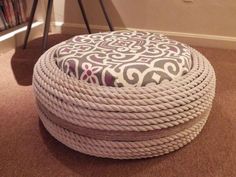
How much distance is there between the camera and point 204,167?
0.93m

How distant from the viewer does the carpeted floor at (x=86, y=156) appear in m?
0.91

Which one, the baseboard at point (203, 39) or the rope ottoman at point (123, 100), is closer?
the rope ottoman at point (123, 100)

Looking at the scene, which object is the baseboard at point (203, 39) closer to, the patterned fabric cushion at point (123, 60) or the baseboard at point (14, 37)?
the baseboard at point (14, 37)

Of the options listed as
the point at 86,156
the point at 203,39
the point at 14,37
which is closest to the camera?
the point at 86,156

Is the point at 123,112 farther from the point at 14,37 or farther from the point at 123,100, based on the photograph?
the point at 14,37

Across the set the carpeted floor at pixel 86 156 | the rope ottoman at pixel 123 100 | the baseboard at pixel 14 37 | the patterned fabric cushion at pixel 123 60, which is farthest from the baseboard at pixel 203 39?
the rope ottoman at pixel 123 100

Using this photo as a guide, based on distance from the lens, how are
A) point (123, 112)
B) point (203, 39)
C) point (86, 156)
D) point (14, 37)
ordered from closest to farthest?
point (123, 112) < point (86, 156) < point (14, 37) < point (203, 39)

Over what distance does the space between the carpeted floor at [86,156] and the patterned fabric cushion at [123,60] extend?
0.26m

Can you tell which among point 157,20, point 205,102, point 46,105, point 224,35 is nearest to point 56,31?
point 157,20

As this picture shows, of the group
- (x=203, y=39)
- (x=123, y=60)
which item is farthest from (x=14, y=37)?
(x=203, y=39)

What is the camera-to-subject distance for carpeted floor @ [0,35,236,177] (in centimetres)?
91

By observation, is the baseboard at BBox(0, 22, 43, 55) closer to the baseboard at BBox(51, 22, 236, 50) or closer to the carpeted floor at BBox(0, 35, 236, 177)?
the baseboard at BBox(51, 22, 236, 50)

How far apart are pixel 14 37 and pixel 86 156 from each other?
1.19m

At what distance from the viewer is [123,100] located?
863 mm
